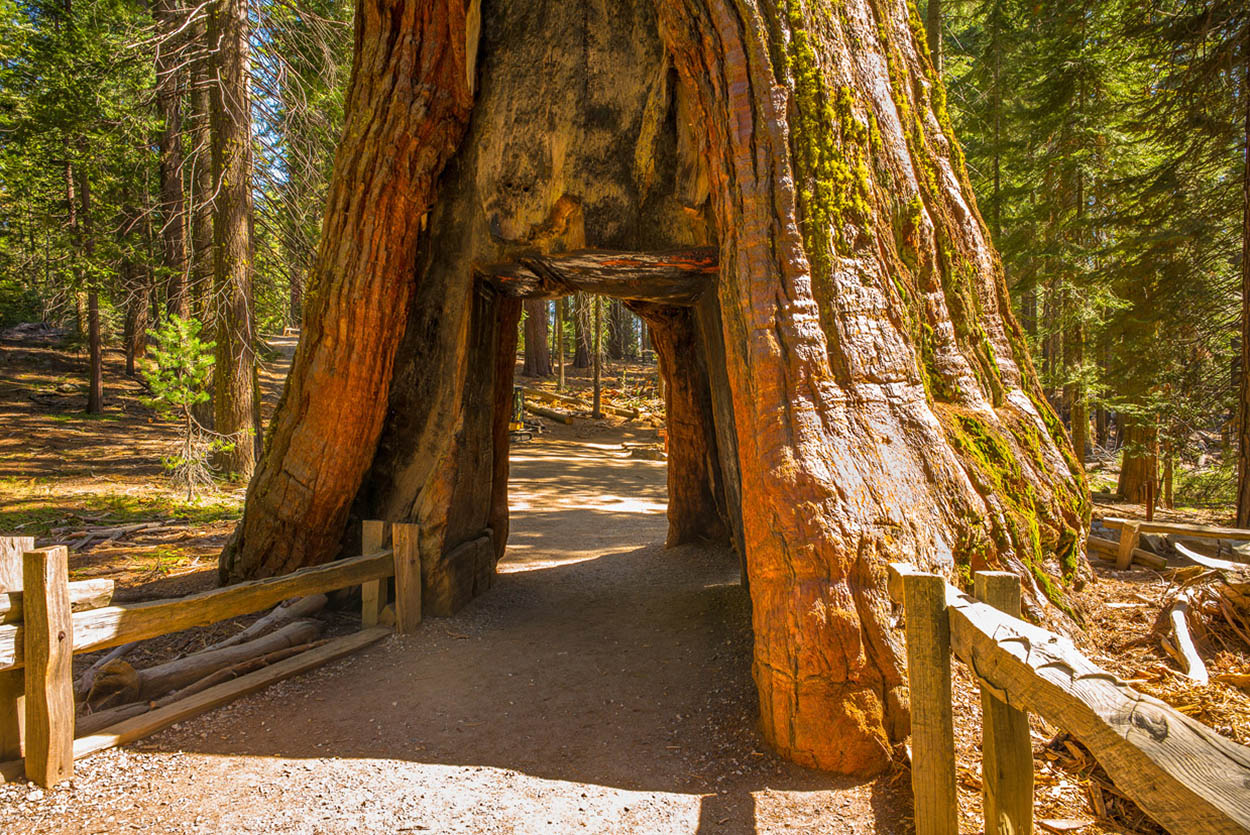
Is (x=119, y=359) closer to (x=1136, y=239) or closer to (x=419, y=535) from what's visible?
(x=419, y=535)

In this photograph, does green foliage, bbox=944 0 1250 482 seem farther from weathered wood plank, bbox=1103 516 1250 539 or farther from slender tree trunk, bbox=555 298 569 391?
slender tree trunk, bbox=555 298 569 391

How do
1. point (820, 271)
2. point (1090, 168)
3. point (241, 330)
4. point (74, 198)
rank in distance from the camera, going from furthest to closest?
point (74, 198) → point (1090, 168) → point (241, 330) → point (820, 271)

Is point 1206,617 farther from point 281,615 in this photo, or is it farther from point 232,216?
point 232,216

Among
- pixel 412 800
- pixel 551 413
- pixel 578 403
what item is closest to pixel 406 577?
pixel 412 800

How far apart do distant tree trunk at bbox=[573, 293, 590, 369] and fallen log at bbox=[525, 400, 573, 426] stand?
3.41 meters

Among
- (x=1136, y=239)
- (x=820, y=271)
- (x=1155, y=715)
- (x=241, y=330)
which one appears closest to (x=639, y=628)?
(x=820, y=271)

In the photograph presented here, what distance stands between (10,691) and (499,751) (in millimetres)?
2555

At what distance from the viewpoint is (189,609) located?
14.1 ft

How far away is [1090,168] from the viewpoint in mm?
13070

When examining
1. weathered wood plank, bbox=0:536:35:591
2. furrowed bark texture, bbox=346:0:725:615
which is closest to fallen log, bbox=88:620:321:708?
weathered wood plank, bbox=0:536:35:591

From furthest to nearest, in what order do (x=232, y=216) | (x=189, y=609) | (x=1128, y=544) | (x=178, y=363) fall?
1. (x=232, y=216)
2. (x=178, y=363)
3. (x=1128, y=544)
4. (x=189, y=609)

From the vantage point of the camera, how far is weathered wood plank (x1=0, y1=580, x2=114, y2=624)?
140 inches

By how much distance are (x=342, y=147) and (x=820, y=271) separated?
4.43 m

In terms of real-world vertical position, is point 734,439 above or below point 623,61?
below
